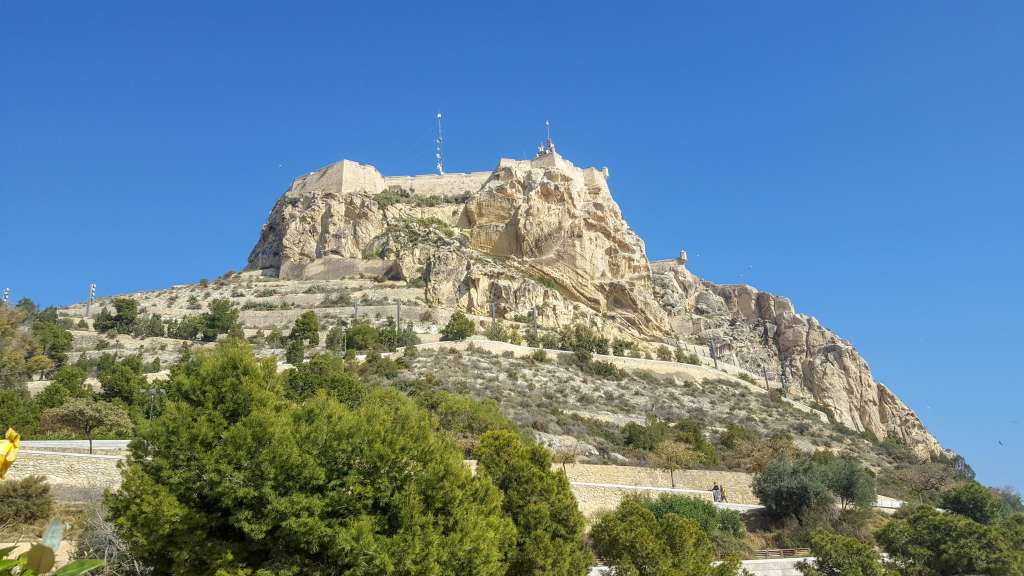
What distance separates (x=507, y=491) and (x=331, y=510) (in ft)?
13.6

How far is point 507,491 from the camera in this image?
12.9m

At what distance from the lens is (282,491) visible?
928 centimetres

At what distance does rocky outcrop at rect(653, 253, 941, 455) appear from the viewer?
5841cm

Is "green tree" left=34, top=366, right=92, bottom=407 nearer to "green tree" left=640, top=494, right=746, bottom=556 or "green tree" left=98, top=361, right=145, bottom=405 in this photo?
"green tree" left=98, top=361, right=145, bottom=405

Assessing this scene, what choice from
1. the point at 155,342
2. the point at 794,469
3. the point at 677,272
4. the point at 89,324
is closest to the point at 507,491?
the point at 794,469

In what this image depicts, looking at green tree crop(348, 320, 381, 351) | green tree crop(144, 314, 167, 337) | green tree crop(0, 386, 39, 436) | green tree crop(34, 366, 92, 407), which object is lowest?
green tree crop(0, 386, 39, 436)

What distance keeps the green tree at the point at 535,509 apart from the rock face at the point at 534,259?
3347 centimetres

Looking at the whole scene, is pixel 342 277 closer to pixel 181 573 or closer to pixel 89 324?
pixel 89 324

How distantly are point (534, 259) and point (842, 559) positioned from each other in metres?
38.2

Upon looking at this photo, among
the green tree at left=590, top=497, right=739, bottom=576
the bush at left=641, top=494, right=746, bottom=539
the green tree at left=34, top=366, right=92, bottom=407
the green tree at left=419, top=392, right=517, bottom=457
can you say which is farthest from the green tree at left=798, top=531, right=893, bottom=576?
the green tree at left=34, top=366, right=92, bottom=407

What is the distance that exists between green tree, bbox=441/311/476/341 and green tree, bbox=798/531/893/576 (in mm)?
25618

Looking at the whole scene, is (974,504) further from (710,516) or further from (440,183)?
(440,183)

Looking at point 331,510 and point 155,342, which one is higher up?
point 155,342

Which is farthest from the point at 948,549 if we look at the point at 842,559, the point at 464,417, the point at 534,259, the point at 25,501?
the point at 534,259
